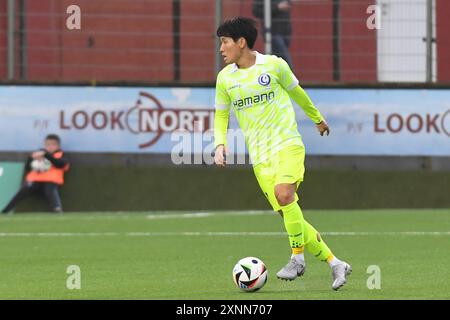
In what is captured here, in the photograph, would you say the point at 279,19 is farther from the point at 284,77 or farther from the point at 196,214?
the point at 284,77

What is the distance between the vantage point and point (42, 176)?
21.8m

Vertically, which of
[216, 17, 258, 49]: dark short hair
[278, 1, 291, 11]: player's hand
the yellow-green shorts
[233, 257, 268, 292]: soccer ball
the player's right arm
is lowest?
[233, 257, 268, 292]: soccer ball

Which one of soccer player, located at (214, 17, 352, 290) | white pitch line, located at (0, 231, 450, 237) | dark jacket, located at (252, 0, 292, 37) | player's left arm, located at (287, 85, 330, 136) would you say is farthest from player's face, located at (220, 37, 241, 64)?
dark jacket, located at (252, 0, 292, 37)

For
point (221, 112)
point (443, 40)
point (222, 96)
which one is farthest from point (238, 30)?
point (443, 40)

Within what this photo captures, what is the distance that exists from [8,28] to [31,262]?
8.61 m

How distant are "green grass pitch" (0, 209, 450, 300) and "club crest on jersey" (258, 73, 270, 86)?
5.38 ft

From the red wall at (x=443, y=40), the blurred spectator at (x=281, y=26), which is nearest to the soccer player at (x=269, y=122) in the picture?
the blurred spectator at (x=281, y=26)

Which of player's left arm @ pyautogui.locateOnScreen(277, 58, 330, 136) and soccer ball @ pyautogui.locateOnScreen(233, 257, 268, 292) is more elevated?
player's left arm @ pyautogui.locateOnScreen(277, 58, 330, 136)

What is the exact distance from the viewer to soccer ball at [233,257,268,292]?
1117cm

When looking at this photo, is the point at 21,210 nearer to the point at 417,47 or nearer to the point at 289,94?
the point at 417,47

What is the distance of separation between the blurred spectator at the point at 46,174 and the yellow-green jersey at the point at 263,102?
10.2 meters

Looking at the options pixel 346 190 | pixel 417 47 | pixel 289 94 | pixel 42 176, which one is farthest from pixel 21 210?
pixel 289 94

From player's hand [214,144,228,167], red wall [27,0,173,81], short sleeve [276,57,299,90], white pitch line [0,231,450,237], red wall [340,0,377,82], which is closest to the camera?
Answer: player's hand [214,144,228,167]

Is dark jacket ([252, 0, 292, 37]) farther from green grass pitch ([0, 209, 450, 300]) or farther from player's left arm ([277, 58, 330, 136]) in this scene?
player's left arm ([277, 58, 330, 136])
